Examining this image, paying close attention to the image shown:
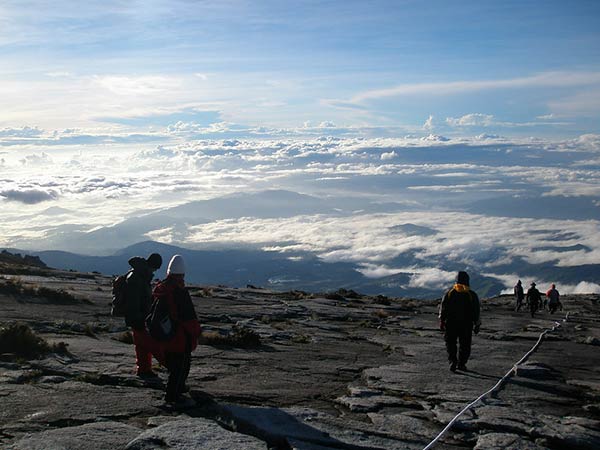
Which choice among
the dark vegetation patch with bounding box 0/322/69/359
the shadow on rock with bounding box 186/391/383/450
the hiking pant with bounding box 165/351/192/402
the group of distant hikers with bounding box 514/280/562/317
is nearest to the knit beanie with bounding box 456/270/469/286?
the shadow on rock with bounding box 186/391/383/450

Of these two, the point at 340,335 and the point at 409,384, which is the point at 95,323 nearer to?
the point at 340,335

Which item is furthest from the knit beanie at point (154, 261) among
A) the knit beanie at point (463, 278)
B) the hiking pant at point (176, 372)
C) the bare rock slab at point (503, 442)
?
the knit beanie at point (463, 278)

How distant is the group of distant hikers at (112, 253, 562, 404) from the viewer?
31.8 ft

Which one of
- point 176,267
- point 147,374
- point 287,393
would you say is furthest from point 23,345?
point 287,393

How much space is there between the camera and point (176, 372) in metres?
9.53

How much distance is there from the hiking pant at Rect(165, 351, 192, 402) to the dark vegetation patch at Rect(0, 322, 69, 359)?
380 cm

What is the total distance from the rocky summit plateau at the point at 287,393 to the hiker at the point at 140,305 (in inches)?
13.8

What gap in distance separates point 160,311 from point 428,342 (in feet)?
38.7

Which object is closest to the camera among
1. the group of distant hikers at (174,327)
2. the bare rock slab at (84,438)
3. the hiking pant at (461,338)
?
the bare rock slab at (84,438)

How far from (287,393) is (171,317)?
2.58 metres

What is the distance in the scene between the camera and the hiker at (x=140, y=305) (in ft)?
36.9

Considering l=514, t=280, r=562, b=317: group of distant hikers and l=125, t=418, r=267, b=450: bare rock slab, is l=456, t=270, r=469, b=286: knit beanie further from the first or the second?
l=514, t=280, r=562, b=317: group of distant hikers

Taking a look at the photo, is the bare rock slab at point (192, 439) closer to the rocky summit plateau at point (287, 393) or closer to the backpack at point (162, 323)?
the rocky summit plateau at point (287, 393)

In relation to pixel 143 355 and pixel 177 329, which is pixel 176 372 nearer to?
pixel 177 329
